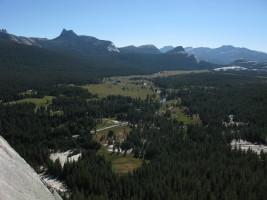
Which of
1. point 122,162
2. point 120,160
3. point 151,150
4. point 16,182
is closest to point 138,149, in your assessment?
point 151,150

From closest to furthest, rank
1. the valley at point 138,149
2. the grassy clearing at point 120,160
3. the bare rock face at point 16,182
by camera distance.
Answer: the bare rock face at point 16,182, the valley at point 138,149, the grassy clearing at point 120,160

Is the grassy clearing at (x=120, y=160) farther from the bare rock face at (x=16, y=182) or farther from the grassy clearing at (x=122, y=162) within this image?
the bare rock face at (x=16, y=182)

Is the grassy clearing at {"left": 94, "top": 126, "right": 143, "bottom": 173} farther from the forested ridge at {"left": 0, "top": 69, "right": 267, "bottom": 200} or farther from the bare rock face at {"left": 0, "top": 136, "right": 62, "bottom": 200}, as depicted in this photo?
the bare rock face at {"left": 0, "top": 136, "right": 62, "bottom": 200}

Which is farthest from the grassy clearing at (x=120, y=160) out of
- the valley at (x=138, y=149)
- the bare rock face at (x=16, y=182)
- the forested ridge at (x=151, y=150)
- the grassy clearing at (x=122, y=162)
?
the bare rock face at (x=16, y=182)

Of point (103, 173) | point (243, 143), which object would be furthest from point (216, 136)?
point (103, 173)

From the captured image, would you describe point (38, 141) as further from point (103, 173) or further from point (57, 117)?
point (103, 173)

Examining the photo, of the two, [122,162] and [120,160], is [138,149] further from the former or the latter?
[122,162]

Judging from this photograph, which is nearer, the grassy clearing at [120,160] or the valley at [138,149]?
the valley at [138,149]
